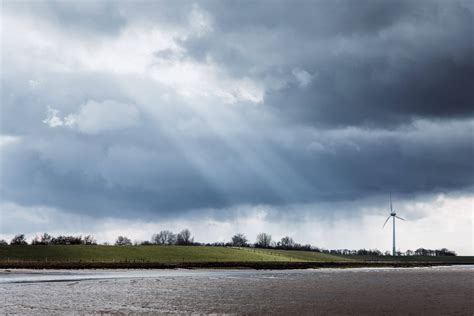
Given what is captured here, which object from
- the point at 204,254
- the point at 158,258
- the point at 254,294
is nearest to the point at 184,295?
the point at 254,294

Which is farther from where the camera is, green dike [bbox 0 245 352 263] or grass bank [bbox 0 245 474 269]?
green dike [bbox 0 245 352 263]

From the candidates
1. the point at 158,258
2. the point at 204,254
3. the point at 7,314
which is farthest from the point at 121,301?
the point at 204,254

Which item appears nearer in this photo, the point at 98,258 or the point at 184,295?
the point at 184,295

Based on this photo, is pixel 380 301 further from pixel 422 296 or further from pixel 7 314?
pixel 7 314

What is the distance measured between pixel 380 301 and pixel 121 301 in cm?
1920

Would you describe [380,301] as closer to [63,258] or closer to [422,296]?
[422,296]

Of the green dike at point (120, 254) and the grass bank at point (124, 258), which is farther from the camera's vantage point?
the green dike at point (120, 254)

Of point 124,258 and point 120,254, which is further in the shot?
point 120,254

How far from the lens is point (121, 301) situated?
4253 centimetres

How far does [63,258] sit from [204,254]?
4933 centimetres

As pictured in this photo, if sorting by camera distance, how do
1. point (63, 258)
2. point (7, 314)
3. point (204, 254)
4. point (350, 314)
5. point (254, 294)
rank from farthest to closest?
point (204, 254)
point (63, 258)
point (254, 294)
point (350, 314)
point (7, 314)

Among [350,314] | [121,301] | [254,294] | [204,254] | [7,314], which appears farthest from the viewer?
[204,254]

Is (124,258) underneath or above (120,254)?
underneath

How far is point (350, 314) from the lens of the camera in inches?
1366
